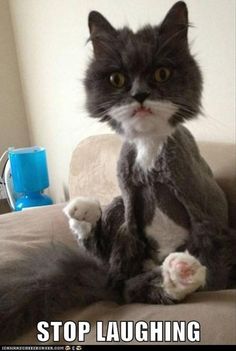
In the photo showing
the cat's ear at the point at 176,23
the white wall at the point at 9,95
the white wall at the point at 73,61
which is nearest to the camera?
the cat's ear at the point at 176,23

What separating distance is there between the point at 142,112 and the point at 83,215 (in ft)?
0.78

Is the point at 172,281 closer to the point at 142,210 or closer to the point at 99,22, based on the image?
the point at 142,210

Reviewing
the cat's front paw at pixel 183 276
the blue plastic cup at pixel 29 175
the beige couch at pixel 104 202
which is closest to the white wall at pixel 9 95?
the blue plastic cup at pixel 29 175

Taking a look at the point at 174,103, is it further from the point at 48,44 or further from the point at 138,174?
the point at 48,44

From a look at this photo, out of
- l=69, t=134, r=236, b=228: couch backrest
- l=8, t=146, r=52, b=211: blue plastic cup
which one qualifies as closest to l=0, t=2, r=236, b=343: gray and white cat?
l=69, t=134, r=236, b=228: couch backrest

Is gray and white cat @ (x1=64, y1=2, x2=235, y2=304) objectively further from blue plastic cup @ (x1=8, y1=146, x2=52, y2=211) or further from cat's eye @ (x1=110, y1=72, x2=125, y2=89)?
blue plastic cup @ (x1=8, y1=146, x2=52, y2=211)

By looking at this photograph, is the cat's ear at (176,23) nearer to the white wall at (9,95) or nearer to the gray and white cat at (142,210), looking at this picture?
the gray and white cat at (142,210)

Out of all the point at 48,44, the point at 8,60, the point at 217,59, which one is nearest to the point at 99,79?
the point at 217,59

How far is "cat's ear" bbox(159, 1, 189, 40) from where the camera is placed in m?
0.72

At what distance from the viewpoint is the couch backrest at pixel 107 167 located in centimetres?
92

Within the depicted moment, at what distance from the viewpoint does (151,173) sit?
2.46 feet

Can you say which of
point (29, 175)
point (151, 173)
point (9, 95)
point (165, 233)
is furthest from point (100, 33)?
point (9, 95)

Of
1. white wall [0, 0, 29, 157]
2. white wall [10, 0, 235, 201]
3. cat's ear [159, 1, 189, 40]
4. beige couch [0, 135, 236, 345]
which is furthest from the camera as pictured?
white wall [0, 0, 29, 157]

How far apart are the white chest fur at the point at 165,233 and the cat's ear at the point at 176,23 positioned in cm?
33
